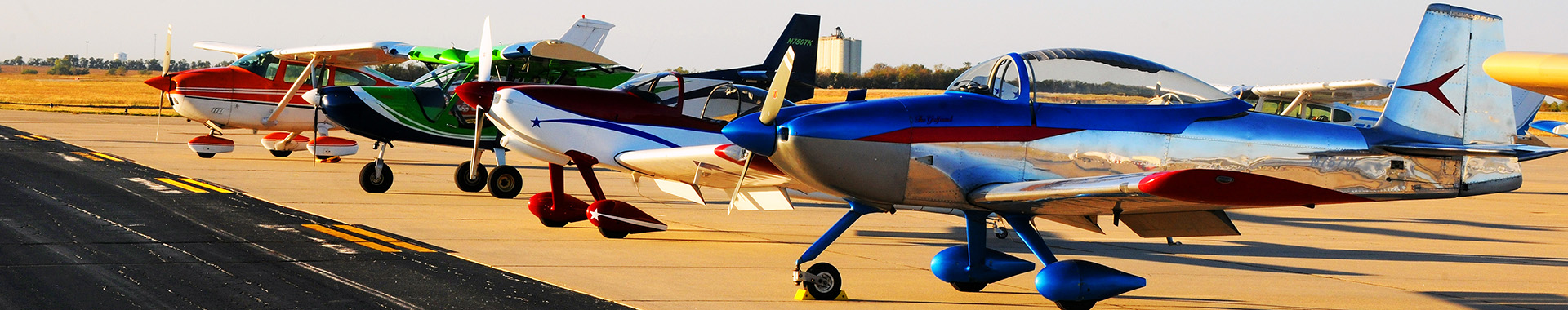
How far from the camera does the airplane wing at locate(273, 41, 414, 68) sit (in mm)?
17703

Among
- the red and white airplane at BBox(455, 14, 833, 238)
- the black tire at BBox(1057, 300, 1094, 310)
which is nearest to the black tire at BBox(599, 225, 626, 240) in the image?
the red and white airplane at BBox(455, 14, 833, 238)

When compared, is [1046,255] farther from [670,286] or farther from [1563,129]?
[1563,129]

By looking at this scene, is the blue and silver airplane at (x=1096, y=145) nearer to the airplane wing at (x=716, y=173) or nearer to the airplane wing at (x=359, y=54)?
the airplane wing at (x=716, y=173)

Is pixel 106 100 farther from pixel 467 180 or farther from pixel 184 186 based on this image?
pixel 467 180

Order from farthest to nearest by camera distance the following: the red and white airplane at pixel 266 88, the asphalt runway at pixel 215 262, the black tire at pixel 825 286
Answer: the red and white airplane at pixel 266 88 < the black tire at pixel 825 286 < the asphalt runway at pixel 215 262

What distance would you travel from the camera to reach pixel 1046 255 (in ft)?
28.0

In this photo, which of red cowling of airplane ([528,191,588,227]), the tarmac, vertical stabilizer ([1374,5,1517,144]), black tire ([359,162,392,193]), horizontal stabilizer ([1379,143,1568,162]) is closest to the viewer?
horizontal stabilizer ([1379,143,1568,162])

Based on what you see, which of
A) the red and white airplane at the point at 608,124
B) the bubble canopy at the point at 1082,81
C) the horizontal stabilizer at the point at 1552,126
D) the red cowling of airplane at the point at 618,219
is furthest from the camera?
the horizontal stabilizer at the point at 1552,126

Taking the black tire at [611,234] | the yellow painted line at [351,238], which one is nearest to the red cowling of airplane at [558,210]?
the black tire at [611,234]

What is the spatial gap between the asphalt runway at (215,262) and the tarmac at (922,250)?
45 cm

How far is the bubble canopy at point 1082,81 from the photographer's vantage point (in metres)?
8.34

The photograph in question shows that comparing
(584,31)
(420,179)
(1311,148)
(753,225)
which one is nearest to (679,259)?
(753,225)

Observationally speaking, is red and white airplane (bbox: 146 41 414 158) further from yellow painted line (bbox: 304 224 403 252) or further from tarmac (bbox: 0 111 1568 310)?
yellow painted line (bbox: 304 224 403 252)

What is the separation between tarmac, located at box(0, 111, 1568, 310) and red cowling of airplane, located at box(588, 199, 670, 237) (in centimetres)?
18
